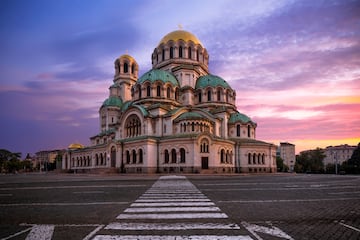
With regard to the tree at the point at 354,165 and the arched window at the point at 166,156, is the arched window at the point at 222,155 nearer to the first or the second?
the arched window at the point at 166,156

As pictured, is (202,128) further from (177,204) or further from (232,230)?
(232,230)

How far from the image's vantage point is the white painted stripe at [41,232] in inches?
259

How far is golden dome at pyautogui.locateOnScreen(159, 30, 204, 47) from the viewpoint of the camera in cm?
6350

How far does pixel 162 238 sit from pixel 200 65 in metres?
59.7

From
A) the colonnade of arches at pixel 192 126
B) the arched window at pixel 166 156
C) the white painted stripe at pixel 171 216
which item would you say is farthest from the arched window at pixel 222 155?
the white painted stripe at pixel 171 216

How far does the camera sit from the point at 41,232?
7.05 metres

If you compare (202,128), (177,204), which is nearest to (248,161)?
(202,128)

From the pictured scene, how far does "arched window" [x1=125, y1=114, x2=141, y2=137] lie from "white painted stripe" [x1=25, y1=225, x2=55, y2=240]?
46.3 meters

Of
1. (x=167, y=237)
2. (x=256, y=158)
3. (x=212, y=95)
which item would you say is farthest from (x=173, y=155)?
(x=167, y=237)

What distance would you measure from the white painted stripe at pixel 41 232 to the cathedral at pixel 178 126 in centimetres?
3908

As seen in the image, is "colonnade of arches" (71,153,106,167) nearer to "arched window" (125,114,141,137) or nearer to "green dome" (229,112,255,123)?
"arched window" (125,114,141,137)

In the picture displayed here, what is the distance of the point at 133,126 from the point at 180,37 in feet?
75.0

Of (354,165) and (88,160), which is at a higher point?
(88,160)

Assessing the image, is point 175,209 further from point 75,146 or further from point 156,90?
point 75,146
